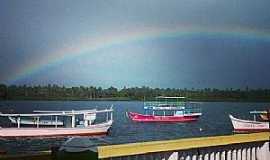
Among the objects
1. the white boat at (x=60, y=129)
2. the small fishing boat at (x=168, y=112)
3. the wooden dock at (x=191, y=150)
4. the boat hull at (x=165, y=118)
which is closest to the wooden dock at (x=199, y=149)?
the wooden dock at (x=191, y=150)

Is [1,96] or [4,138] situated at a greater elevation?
[1,96]

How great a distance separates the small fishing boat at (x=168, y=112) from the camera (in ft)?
293

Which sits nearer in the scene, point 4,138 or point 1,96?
point 1,96

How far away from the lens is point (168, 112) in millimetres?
99375

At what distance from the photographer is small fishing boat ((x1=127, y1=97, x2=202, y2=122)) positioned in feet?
293

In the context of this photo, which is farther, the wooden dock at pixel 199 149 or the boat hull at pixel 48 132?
the boat hull at pixel 48 132

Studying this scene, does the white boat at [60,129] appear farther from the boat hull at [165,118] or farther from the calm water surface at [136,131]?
the boat hull at [165,118]

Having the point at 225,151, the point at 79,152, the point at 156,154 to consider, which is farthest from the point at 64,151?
the point at 225,151

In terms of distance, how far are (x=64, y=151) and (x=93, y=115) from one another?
57.8m

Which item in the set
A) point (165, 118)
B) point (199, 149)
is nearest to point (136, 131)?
point (165, 118)

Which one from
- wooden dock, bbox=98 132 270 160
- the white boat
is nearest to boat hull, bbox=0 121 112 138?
the white boat

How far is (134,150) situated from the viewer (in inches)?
192

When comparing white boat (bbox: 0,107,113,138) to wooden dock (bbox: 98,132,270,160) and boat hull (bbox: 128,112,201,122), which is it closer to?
boat hull (bbox: 128,112,201,122)

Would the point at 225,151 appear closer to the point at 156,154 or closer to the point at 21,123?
the point at 156,154
